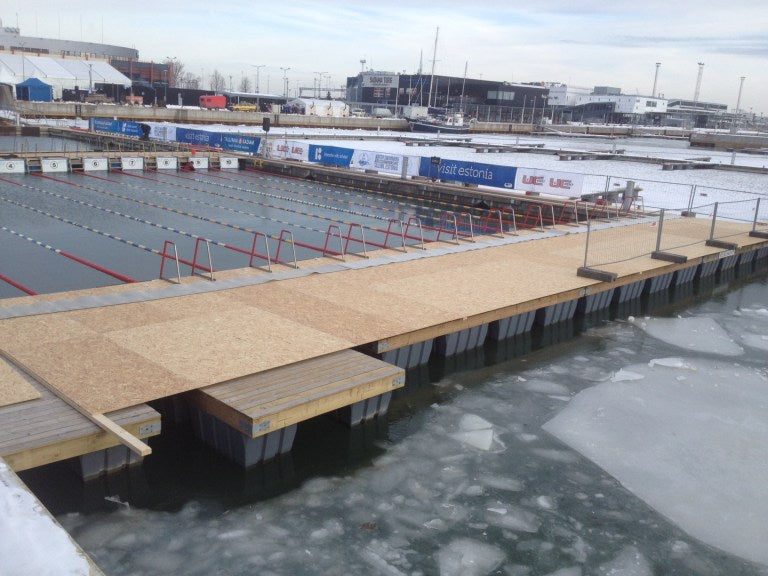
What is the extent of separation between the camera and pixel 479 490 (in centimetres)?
820

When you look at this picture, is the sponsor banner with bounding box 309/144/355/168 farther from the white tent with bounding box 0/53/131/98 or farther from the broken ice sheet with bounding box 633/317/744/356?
the white tent with bounding box 0/53/131/98

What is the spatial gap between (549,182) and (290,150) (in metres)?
16.0

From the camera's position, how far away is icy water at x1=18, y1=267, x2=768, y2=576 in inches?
273

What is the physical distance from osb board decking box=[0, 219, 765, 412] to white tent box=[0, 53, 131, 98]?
76.3 metres

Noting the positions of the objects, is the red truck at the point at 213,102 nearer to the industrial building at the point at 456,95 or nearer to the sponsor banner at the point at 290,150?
the industrial building at the point at 456,95

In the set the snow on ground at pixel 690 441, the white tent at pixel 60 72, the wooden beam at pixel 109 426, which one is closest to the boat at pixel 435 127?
the white tent at pixel 60 72

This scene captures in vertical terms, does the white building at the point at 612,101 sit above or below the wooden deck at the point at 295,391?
above

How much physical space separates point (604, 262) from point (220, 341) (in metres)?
10.2

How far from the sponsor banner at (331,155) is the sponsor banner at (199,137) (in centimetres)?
747

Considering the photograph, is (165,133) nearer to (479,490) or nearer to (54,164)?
(54,164)

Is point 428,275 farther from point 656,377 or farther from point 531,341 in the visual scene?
point 656,377

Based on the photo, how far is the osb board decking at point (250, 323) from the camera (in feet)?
27.7

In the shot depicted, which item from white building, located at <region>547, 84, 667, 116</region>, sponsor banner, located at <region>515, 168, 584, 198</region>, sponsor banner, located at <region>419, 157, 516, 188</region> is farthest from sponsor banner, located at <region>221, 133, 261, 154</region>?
white building, located at <region>547, 84, 667, 116</region>

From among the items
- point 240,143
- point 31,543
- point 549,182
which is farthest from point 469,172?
point 31,543
